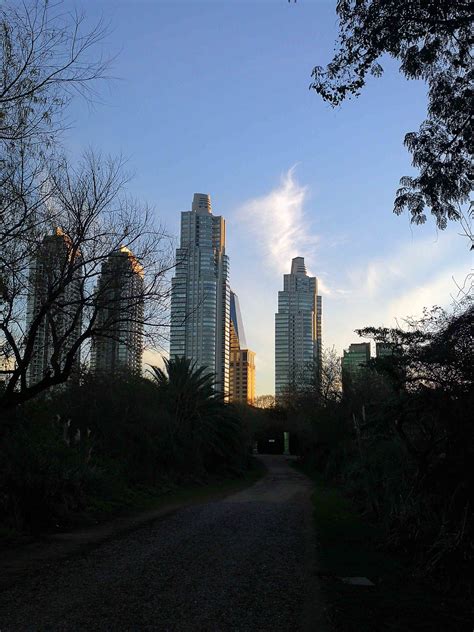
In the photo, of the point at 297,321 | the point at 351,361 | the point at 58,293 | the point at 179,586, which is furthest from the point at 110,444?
the point at 297,321

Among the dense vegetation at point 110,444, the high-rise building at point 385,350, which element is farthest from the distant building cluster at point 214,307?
the high-rise building at point 385,350

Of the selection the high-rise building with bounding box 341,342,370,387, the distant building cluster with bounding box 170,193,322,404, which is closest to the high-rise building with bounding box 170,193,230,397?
the distant building cluster with bounding box 170,193,322,404

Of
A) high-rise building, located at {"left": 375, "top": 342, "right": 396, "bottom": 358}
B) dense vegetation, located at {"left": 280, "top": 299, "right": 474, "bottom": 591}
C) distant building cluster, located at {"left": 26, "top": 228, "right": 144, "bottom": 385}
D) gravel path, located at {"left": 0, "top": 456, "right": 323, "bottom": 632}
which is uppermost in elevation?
distant building cluster, located at {"left": 26, "top": 228, "right": 144, "bottom": 385}

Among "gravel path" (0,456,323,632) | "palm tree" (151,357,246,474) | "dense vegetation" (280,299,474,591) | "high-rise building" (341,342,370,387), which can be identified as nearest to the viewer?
"gravel path" (0,456,323,632)

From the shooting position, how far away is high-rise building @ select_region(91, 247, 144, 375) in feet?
44.5

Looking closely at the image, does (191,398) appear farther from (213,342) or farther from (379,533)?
(379,533)

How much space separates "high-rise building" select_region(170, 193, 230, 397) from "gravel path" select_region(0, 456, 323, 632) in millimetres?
5407

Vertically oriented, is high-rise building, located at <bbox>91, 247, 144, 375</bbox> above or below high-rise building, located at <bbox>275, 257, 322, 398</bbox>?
below

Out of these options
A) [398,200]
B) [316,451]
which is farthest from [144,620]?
[316,451]

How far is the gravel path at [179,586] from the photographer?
6160mm

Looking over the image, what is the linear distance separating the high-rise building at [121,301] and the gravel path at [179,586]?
4464mm

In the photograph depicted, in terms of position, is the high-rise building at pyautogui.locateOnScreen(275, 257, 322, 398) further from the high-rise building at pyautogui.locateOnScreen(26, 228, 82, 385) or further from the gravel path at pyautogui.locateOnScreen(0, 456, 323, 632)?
the gravel path at pyautogui.locateOnScreen(0, 456, 323, 632)

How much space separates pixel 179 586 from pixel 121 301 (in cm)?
761

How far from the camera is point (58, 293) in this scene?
12445 mm
